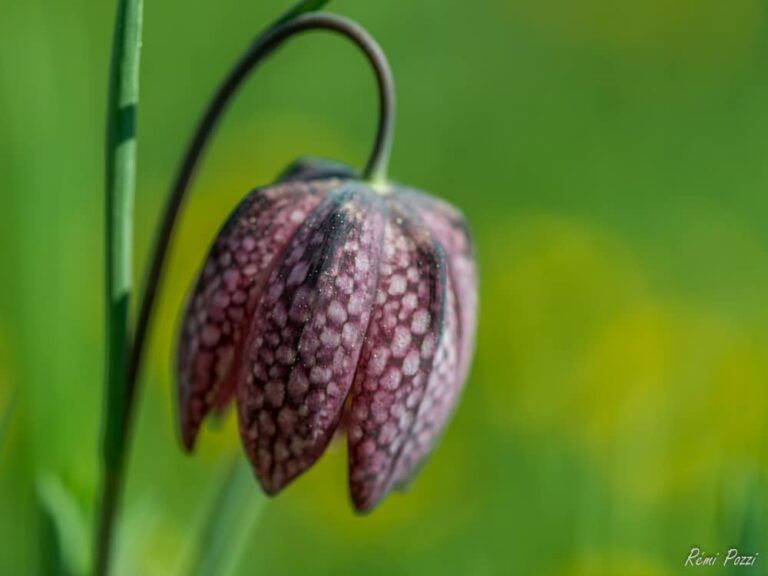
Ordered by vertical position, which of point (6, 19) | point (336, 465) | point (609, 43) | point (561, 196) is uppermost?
point (6, 19)

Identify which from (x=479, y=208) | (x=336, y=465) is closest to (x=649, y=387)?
(x=336, y=465)

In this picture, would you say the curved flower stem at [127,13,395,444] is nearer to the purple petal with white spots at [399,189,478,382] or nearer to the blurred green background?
the purple petal with white spots at [399,189,478,382]

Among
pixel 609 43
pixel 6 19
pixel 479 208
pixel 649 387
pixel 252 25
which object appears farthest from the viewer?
pixel 609 43

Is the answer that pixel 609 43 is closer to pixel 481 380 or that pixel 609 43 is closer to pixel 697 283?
pixel 697 283

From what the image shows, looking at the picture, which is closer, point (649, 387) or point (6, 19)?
point (649, 387)

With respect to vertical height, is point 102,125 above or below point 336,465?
above
